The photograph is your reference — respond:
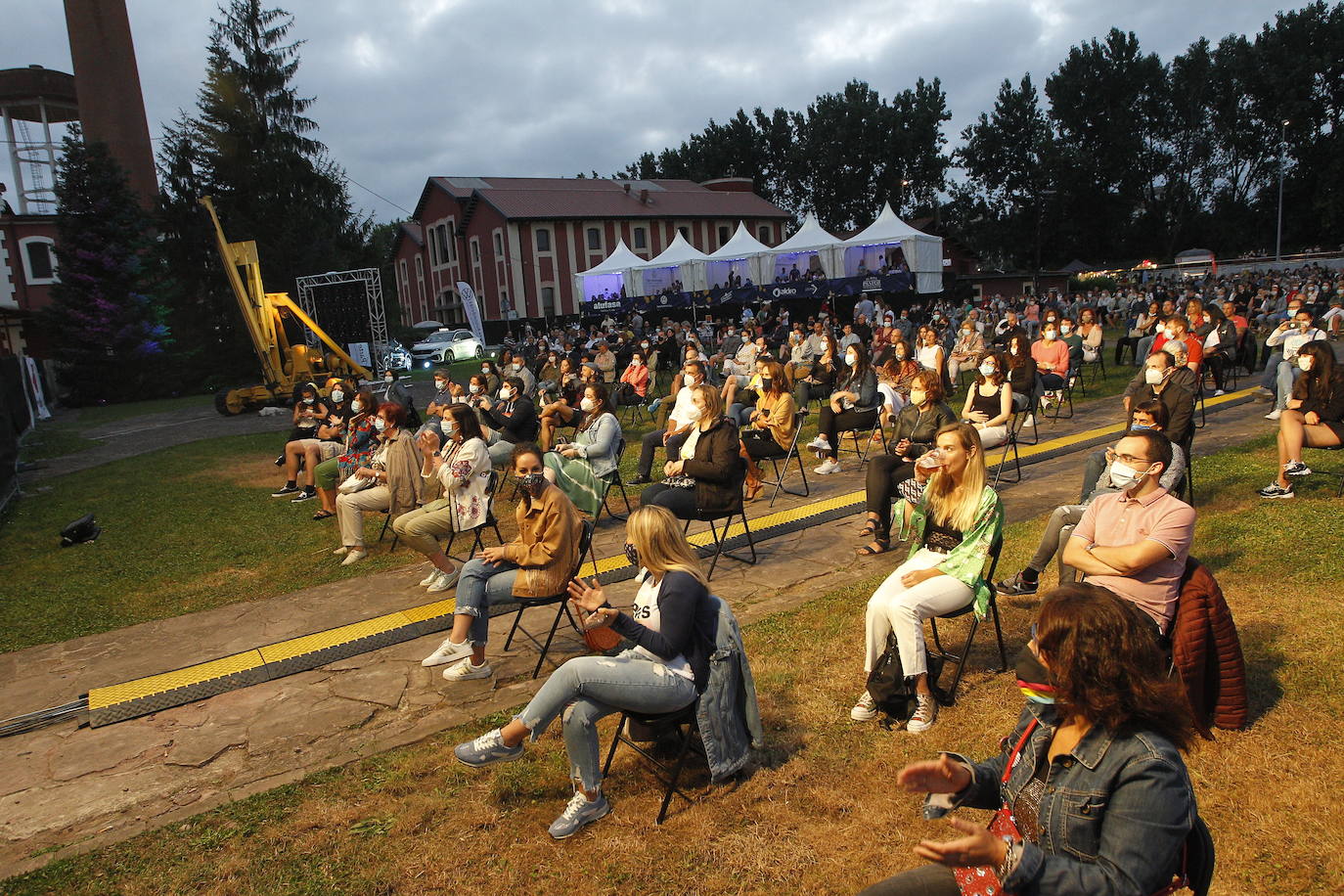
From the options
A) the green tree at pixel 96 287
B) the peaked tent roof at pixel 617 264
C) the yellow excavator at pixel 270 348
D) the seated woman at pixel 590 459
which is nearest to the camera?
the seated woman at pixel 590 459

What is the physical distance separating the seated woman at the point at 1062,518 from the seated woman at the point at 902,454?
4.09 ft

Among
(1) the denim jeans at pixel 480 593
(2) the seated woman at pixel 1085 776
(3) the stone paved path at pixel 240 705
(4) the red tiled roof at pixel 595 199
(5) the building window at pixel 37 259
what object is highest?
(4) the red tiled roof at pixel 595 199

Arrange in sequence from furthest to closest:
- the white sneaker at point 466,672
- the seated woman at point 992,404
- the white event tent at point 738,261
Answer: the white event tent at point 738,261 < the seated woman at point 992,404 < the white sneaker at point 466,672

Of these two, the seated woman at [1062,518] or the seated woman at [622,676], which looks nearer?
the seated woman at [622,676]

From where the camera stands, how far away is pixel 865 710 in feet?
13.3

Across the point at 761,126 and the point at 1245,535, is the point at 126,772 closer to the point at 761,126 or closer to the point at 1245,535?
the point at 1245,535

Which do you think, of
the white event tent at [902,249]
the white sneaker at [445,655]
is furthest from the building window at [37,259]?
the white sneaker at [445,655]

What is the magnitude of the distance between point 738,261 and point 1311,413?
97.6ft

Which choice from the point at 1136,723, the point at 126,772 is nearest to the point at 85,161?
the point at 126,772

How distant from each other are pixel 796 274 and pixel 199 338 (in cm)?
2392

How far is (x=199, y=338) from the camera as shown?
3288 cm

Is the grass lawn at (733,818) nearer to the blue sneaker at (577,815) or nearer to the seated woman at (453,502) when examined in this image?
the blue sneaker at (577,815)

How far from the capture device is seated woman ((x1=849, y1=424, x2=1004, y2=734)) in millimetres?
3949

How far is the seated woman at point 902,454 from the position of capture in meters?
6.56
